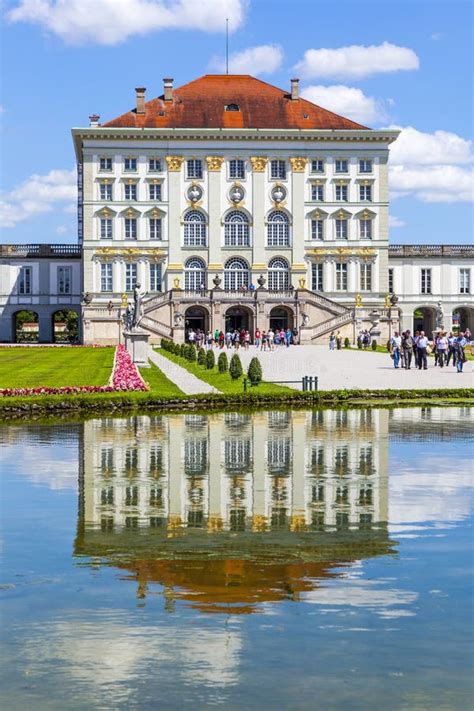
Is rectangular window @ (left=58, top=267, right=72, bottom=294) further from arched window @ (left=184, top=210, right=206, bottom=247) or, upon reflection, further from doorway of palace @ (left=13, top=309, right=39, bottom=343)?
arched window @ (left=184, top=210, right=206, bottom=247)

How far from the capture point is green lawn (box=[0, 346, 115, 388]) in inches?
1405

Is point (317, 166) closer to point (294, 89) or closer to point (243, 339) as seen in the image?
point (294, 89)

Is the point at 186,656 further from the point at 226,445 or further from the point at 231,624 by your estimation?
the point at 226,445

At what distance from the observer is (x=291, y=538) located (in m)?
11.9

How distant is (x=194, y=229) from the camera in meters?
88.5

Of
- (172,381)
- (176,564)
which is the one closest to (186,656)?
(176,564)

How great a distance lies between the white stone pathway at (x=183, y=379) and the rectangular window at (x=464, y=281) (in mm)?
44804

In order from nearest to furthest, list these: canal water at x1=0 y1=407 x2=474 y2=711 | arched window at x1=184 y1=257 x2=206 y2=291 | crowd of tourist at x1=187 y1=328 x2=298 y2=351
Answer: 1. canal water at x1=0 y1=407 x2=474 y2=711
2. crowd of tourist at x1=187 y1=328 x2=298 y2=351
3. arched window at x1=184 y1=257 x2=206 y2=291

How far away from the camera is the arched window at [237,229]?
88.6m

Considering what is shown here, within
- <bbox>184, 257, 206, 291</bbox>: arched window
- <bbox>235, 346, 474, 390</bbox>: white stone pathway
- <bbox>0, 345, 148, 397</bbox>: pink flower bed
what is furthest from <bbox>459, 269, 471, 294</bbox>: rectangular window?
<bbox>0, 345, 148, 397</bbox>: pink flower bed

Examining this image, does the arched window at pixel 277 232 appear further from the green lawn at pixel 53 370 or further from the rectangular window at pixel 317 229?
the green lawn at pixel 53 370

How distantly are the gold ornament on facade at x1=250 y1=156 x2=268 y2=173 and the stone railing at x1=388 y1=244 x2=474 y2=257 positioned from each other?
12.1 m

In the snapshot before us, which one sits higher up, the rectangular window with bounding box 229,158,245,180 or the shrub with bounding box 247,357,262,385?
the rectangular window with bounding box 229,158,245,180

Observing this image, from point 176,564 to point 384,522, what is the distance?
9.38 ft
